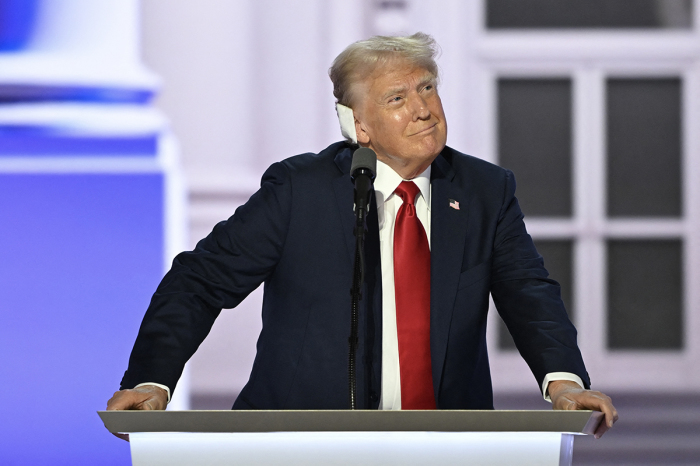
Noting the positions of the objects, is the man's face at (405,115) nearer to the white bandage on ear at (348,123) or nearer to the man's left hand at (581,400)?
the white bandage on ear at (348,123)

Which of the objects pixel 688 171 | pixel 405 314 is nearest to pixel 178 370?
pixel 405 314

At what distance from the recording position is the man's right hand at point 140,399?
1421 millimetres

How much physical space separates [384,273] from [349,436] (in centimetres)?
61

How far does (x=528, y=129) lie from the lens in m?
4.55

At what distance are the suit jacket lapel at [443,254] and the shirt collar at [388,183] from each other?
2 centimetres

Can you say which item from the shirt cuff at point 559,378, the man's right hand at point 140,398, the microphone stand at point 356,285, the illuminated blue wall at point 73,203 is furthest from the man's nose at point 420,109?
the illuminated blue wall at point 73,203

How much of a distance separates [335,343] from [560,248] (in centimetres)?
308

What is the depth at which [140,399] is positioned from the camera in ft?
4.81

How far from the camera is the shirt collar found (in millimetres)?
1823

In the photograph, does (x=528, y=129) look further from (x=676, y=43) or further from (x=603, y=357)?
(x=603, y=357)

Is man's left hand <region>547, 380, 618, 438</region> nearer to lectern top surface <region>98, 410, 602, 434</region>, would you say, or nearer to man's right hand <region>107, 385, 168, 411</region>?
lectern top surface <region>98, 410, 602, 434</region>

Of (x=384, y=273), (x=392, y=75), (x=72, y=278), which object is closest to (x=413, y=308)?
(x=384, y=273)

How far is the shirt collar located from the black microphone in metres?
0.32

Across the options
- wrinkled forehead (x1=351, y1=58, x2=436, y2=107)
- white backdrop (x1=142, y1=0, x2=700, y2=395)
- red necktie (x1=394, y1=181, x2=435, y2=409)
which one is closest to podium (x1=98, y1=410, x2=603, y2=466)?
red necktie (x1=394, y1=181, x2=435, y2=409)
